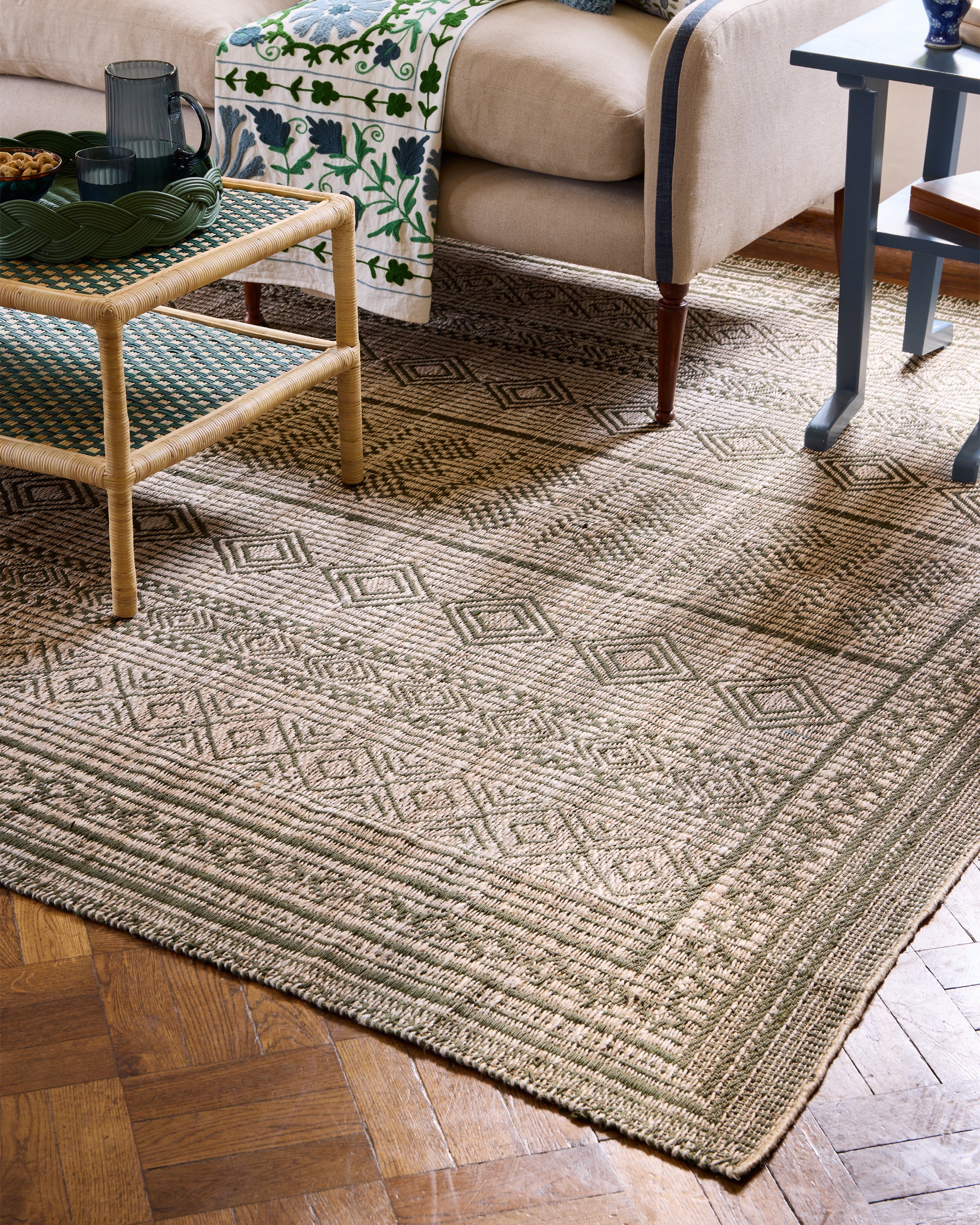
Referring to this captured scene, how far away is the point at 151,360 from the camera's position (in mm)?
1824

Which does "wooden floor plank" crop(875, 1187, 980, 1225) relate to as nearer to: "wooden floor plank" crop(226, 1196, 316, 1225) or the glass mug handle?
"wooden floor plank" crop(226, 1196, 316, 1225)

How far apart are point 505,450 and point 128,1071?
117 centimetres

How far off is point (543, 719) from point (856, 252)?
96 cm

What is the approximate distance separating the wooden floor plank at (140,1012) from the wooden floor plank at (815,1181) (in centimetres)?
46

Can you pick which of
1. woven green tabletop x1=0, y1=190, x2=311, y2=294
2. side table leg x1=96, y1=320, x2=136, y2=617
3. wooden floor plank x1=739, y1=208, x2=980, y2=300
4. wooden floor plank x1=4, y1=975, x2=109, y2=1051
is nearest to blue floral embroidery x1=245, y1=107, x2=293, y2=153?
woven green tabletop x1=0, y1=190, x2=311, y2=294

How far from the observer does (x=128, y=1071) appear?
1030mm

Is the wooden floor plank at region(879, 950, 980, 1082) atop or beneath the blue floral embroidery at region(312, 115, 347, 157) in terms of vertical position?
beneath

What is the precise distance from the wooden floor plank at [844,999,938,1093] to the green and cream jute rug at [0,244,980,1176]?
0.02 meters

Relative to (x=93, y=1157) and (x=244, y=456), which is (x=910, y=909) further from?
(x=244, y=456)

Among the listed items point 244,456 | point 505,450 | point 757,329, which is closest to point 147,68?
point 244,456

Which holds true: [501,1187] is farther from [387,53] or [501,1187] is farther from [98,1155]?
[387,53]

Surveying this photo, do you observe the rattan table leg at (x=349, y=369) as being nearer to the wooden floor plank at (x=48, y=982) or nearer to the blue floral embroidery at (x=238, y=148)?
the blue floral embroidery at (x=238, y=148)

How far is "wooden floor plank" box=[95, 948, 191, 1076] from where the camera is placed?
1.04m

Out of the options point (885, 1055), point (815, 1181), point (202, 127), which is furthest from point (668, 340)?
point (815, 1181)
